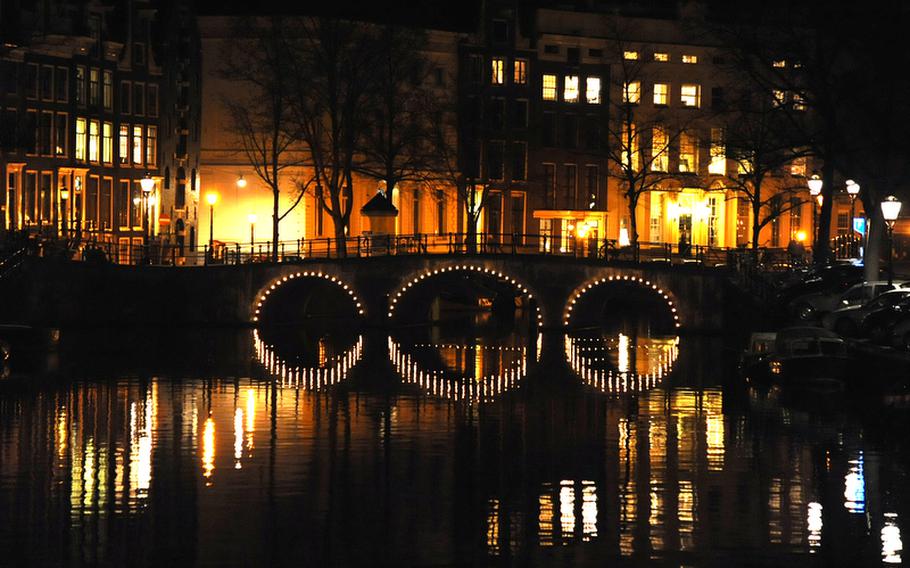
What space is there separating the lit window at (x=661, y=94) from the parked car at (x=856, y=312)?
42345 mm

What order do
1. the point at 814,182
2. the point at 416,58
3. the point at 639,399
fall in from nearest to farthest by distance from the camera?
the point at 639,399 < the point at 814,182 < the point at 416,58

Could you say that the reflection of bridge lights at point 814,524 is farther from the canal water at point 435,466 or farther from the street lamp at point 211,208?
the street lamp at point 211,208

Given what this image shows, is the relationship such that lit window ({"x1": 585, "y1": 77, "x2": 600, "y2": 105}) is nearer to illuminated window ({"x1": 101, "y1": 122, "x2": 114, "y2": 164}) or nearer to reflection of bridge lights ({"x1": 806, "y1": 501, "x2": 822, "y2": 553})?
illuminated window ({"x1": 101, "y1": 122, "x2": 114, "y2": 164})

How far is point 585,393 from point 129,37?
48.4 metres

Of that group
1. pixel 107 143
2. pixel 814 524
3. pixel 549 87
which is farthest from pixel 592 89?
pixel 814 524

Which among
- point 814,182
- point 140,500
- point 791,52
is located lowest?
point 140,500

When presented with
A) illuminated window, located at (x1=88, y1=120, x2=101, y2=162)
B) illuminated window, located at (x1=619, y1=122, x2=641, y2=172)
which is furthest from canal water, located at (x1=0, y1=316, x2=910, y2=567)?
illuminated window, located at (x1=619, y1=122, x2=641, y2=172)

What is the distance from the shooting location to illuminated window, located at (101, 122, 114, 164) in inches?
3693

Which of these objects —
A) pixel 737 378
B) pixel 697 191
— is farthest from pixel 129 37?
pixel 737 378

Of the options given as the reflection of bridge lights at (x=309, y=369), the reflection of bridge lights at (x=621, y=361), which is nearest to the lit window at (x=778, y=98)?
the reflection of bridge lights at (x=621, y=361)

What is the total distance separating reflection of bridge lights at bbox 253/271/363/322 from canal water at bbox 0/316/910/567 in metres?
16.5

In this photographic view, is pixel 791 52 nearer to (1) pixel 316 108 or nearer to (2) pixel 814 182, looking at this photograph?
(2) pixel 814 182

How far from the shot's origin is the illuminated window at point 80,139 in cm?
9131

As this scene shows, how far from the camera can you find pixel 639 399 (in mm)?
53344
